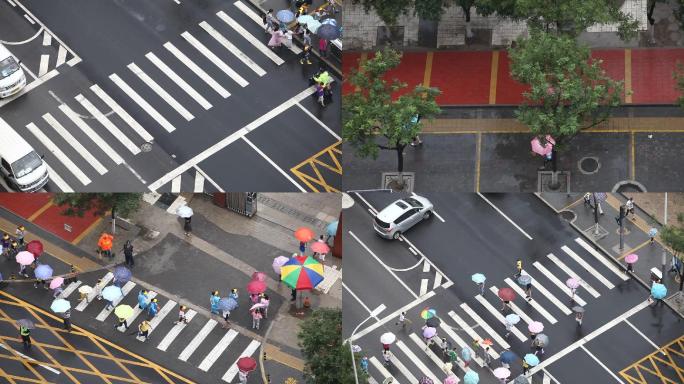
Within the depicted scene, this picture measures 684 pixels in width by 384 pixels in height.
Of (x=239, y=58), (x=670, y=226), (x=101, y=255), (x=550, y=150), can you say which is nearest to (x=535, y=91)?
(x=550, y=150)

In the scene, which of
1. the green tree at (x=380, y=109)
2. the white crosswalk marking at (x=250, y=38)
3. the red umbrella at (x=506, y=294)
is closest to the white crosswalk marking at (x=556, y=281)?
the red umbrella at (x=506, y=294)

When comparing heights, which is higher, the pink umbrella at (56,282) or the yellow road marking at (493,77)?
the yellow road marking at (493,77)

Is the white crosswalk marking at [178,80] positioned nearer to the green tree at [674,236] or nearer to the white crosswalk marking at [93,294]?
the white crosswalk marking at [93,294]

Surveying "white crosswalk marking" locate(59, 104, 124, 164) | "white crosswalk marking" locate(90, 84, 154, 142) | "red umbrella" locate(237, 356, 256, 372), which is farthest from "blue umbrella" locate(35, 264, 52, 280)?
"red umbrella" locate(237, 356, 256, 372)

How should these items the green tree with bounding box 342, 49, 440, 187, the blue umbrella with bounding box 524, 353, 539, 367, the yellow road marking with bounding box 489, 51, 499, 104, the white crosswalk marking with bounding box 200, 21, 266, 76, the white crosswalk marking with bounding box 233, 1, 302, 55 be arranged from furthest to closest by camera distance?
the white crosswalk marking with bounding box 233, 1, 302, 55 < the white crosswalk marking with bounding box 200, 21, 266, 76 < the yellow road marking with bounding box 489, 51, 499, 104 < the green tree with bounding box 342, 49, 440, 187 < the blue umbrella with bounding box 524, 353, 539, 367

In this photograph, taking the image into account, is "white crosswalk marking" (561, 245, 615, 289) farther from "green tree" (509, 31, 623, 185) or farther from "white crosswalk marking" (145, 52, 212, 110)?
"white crosswalk marking" (145, 52, 212, 110)

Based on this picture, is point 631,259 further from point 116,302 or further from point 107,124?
point 107,124
